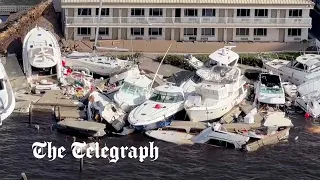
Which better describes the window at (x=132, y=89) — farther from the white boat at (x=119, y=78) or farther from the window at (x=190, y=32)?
the window at (x=190, y=32)

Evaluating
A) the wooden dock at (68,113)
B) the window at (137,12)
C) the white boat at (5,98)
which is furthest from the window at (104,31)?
the wooden dock at (68,113)

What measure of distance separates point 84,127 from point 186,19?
68.0 ft

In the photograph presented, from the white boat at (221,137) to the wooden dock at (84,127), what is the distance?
22.4ft

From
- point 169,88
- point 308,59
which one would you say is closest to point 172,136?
point 169,88

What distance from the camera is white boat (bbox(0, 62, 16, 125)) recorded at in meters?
71.7

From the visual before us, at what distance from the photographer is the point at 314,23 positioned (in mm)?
94688

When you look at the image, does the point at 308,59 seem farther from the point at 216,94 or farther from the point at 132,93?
the point at 132,93

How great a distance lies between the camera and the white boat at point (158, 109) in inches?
2805

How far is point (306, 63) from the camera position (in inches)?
3187

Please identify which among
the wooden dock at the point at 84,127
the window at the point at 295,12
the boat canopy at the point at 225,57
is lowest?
the wooden dock at the point at 84,127

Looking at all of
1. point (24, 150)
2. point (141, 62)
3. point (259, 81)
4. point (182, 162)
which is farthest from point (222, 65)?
point (24, 150)

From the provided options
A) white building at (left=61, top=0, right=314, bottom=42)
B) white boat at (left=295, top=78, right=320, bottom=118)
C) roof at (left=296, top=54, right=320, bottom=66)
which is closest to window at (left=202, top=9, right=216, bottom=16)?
white building at (left=61, top=0, right=314, bottom=42)

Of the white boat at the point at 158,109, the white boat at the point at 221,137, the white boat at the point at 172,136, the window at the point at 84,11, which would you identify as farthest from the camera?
the window at the point at 84,11

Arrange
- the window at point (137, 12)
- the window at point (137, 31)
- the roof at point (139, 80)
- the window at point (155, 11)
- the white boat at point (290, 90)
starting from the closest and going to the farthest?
1. the roof at point (139, 80)
2. the white boat at point (290, 90)
3. the window at point (137, 12)
4. the window at point (155, 11)
5. the window at point (137, 31)
